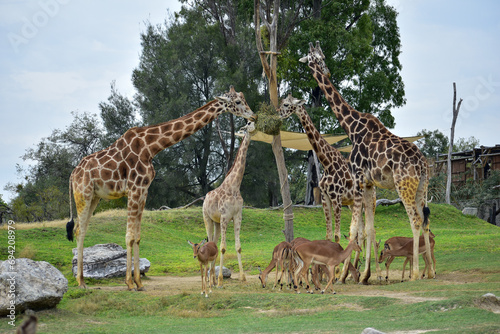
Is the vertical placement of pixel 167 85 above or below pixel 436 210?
above

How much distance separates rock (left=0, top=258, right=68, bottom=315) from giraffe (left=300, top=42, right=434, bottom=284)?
21.0 ft

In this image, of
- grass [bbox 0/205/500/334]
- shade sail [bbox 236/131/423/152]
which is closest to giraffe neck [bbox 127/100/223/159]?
grass [bbox 0/205/500/334]

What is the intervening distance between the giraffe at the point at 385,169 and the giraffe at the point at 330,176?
17.0 inches

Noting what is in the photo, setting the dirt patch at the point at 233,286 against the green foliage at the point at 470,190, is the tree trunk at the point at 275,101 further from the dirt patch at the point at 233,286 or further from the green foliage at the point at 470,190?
the green foliage at the point at 470,190

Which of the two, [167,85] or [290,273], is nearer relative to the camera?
[290,273]

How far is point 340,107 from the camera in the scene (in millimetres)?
13555

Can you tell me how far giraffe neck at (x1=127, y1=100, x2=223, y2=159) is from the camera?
12.2 m

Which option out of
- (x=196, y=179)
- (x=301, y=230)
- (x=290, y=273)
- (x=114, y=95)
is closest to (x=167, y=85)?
(x=114, y=95)

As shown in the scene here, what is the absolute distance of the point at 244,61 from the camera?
34875mm

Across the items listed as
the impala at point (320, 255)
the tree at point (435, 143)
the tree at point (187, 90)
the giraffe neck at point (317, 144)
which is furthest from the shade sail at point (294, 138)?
the tree at point (435, 143)

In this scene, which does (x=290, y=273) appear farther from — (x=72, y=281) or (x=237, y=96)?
(x=72, y=281)

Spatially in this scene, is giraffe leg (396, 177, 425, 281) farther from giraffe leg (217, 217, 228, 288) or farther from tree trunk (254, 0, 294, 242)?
giraffe leg (217, 217, 228, 288)

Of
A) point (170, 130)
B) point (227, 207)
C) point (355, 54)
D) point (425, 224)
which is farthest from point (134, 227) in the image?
point (355, 54)

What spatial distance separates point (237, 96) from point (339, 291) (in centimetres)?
526
